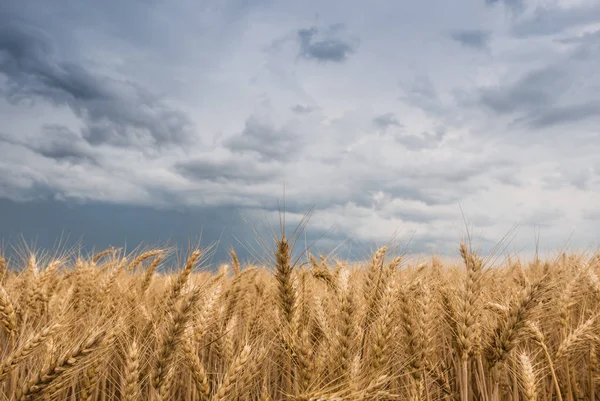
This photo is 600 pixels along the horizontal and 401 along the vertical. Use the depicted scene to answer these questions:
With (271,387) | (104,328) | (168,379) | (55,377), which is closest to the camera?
(55,377)

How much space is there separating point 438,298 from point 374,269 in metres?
0.53

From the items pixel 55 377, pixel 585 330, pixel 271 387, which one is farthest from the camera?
pixel 271 387

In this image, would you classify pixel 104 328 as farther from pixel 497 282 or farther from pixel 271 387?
pixel 497 282

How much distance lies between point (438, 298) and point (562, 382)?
182 centimetres

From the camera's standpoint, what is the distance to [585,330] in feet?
10.6

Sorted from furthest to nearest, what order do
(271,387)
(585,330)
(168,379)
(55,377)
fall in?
(271,387), (585,330), (168,379), (55,377)

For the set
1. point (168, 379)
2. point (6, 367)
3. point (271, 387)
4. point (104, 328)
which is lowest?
point (271, 387)

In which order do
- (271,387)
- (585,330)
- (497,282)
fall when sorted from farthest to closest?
1. (497,282)
2. (271,387)
3. (585,330)

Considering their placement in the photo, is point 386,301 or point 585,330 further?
point 585,330

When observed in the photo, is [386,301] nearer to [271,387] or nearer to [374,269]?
[374,269]

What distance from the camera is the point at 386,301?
8.87 feet

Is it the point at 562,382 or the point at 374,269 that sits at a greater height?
the point at 374,269

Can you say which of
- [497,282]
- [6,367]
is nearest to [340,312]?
[6,367]

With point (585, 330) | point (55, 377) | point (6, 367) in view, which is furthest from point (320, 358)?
point (585, 330)
